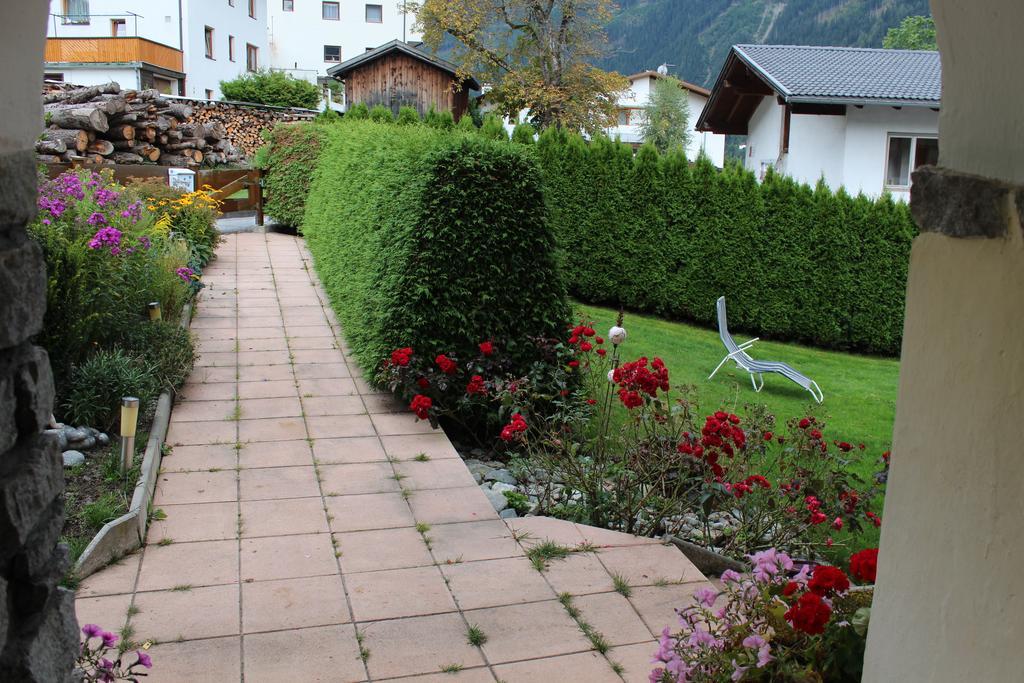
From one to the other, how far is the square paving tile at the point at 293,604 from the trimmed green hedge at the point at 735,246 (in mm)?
9086

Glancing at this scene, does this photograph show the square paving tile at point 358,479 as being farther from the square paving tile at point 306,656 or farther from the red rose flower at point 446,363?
the square paving tile at point 306,656

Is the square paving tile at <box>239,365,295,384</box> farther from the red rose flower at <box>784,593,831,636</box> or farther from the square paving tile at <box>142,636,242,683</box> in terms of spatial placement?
the red rose flower at <box>784,593,831,636</box>

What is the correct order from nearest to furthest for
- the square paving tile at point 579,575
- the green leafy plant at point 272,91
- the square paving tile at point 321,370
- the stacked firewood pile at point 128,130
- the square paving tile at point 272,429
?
the square paving tile at point 579,575 < the square paving tile at point 272,429 < the square paving tile at point 321,370 < the stacked firewood pile at point 128,130 < the green leafy plant at point 272,91

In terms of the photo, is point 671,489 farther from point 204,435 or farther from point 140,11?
point 140,11

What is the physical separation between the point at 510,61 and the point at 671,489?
25064mm

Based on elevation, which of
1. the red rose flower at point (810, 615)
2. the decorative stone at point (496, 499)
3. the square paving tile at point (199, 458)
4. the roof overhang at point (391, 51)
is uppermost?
the roof overhang at point (391, 51)

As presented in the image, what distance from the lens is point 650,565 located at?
4.54 m

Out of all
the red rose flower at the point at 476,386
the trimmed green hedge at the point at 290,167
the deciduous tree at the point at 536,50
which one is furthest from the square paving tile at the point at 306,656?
the deciduous tree at the point at 536,50

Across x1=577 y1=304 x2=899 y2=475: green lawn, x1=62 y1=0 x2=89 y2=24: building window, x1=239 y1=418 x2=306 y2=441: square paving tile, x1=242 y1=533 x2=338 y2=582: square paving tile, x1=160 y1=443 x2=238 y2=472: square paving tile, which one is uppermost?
x1=62 y1=0 x2=89 y2=24: building window

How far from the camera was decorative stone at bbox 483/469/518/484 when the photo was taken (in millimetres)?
5990

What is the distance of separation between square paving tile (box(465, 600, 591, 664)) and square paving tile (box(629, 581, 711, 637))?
0.33m

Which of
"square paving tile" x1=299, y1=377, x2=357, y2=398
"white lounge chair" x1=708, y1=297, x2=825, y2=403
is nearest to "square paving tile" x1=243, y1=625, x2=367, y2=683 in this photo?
"square paving tile" x1=299, y1=377, x2=357, y2=398

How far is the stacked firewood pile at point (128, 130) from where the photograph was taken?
1692 cm

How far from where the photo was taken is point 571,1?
27703 mm
